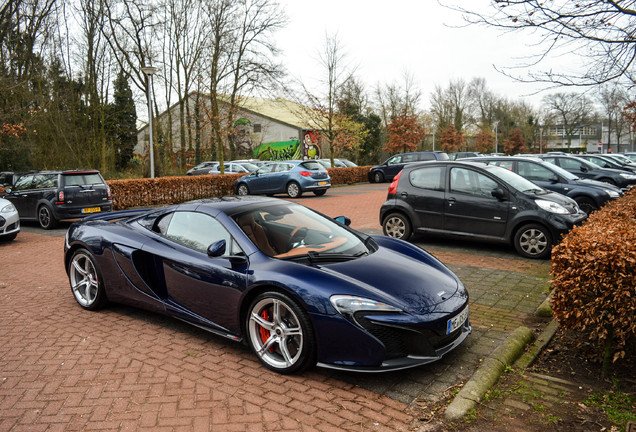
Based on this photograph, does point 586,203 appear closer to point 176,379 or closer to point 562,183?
point 562,183

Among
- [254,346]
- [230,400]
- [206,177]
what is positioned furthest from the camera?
[206,177]

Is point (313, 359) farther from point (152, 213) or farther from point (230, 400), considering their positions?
point (152, 213)

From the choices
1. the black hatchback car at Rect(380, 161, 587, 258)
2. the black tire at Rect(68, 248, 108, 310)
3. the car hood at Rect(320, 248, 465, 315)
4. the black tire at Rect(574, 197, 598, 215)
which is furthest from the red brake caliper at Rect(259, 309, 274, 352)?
the black tire at Rect(574, 197, 598, 215)

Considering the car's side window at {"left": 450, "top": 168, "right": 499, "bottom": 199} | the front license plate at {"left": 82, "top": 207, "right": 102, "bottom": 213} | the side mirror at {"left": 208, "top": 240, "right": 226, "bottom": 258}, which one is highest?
the car's side window at {"left": 450, "top": 168, "right": 499, "bottom": 199}

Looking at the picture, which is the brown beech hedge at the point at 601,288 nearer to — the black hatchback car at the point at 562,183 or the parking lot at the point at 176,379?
the parking lot at the point at 176,379

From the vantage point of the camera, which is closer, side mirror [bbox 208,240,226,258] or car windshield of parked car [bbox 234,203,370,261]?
side mirror [bbox 208,240,226,258]

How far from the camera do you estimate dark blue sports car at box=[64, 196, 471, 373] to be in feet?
11.1

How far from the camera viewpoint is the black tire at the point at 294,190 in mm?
20883

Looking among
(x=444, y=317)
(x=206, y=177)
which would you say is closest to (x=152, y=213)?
(x=444, y=317)

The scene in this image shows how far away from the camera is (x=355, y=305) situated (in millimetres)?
3373

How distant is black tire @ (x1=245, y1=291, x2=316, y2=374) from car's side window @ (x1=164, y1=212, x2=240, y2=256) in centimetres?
62

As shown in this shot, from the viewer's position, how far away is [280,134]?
156ft

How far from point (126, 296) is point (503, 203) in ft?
19.9

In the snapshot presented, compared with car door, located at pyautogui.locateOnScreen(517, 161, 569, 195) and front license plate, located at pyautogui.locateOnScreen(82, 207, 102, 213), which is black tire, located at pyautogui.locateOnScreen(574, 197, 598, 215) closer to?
car door, located at pyautogui.locateOnScreen(517, 161, 569, 195)
